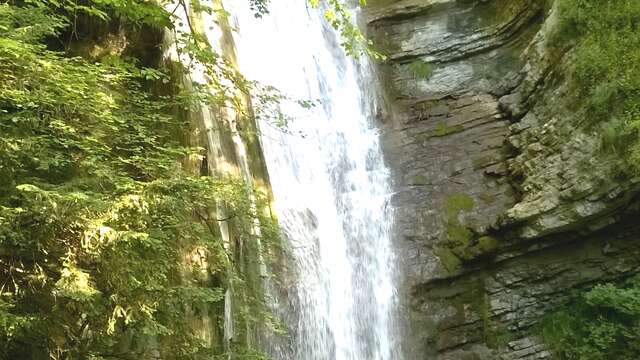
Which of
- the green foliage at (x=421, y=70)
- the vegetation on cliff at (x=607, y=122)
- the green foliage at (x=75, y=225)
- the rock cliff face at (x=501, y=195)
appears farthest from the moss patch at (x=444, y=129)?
the green foliage at (x=75, y=225)

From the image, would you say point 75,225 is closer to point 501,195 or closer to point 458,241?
point 458,241

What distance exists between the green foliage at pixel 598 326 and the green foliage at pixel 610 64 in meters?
1.66

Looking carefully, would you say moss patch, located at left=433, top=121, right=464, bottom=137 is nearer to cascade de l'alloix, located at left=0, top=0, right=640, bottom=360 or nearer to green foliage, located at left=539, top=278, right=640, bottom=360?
cascade de l'alloix, located at left=0, top=0, right=640, bottom=360

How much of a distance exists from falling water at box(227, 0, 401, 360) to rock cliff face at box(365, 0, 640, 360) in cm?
42

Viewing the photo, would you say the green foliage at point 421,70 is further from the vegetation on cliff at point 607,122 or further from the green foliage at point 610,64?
the vegetation on cliff at point 607,122

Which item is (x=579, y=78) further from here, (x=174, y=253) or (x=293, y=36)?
(x=174, y=253)

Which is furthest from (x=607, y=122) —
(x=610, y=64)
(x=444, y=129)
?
(x=444, y=129)

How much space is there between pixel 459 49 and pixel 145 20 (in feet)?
24.2

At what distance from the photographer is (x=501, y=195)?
7965mm

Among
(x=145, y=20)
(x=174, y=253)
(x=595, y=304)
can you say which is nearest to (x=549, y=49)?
(x=595, y=304)

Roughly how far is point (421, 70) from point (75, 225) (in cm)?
844

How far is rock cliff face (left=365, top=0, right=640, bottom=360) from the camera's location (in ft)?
22.7

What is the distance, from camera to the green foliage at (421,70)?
10070 millimetres

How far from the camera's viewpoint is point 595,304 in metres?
6.67
